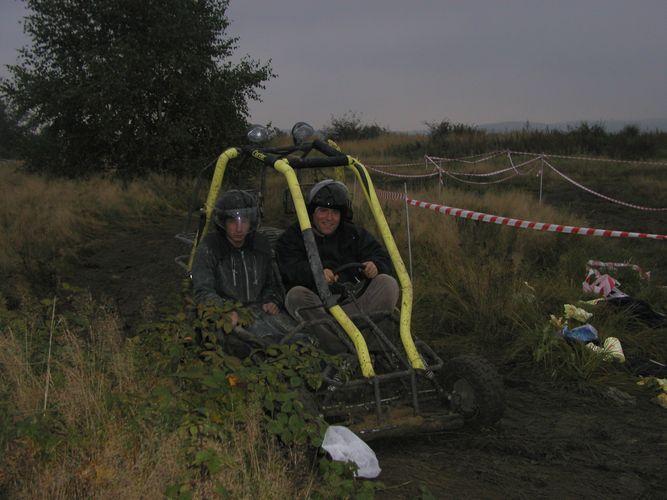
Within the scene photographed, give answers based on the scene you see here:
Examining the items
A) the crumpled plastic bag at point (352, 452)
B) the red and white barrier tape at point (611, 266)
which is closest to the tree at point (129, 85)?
the red and white barrier tape at point (611, 266)

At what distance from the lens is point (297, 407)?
11.6 ft

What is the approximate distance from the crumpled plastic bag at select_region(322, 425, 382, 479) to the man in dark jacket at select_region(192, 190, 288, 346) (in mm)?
1405

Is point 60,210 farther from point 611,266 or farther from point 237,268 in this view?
point 611,266

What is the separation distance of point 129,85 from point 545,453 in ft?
46.2

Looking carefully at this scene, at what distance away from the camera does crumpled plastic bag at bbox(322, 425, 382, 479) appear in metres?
3.55

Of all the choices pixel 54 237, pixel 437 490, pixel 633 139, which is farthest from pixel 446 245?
pixel 633 139

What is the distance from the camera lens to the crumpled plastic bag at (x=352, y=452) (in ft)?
11.7

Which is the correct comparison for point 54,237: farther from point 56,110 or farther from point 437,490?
point 437,490

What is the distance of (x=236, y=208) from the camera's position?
5141mm

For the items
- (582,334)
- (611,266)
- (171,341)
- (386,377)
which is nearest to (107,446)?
(171,341)

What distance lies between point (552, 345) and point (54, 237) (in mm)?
8131

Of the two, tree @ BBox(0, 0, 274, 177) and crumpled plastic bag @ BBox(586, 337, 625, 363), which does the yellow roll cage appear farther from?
tree @ BBox(0, 0, 274, 177)

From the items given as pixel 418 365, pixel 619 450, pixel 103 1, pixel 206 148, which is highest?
pixel 103 1

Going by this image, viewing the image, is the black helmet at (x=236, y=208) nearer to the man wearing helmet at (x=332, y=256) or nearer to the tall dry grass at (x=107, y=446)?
the man wearing helmet at (x=332, y=256)
